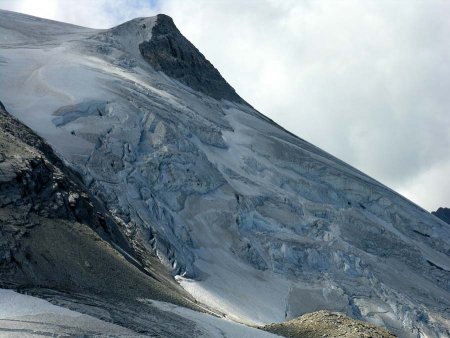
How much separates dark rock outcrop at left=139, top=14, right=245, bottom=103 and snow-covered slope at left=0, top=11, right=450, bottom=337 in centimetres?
598

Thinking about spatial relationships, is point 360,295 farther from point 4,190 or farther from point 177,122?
point 4,190

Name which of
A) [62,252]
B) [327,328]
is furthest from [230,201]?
[62,252]

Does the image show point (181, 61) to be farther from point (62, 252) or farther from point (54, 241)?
point (62, 252)

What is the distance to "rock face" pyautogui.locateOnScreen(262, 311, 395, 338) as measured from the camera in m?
27.0

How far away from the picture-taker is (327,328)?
2766cm

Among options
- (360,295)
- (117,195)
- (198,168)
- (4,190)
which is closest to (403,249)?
(360,295)

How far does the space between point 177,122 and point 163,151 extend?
6.61 metres

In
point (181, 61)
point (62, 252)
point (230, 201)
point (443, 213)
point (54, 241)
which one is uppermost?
point (443, 213)

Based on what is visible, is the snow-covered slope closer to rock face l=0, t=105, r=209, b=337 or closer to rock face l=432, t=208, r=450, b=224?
rock face l=0, t=105, r=209, b=337

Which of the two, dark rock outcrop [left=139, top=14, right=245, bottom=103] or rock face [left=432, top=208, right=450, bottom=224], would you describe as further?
rock face [left=432, top=208, right=450, bottom=224]

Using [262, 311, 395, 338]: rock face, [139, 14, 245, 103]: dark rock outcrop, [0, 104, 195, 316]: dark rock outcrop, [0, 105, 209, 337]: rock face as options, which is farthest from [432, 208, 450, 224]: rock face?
[262, 311, 395, 338]: rock face

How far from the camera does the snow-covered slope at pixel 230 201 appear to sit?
4306cm

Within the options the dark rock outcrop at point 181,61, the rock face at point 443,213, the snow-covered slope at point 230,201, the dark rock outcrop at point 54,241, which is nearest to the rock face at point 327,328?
the dark rock outcrop at point 54,241

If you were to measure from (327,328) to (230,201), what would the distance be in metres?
22.7
